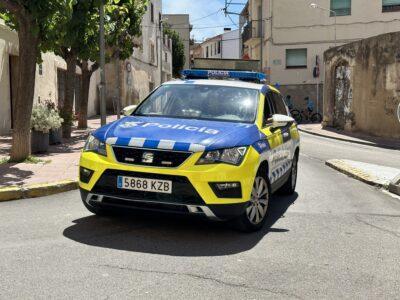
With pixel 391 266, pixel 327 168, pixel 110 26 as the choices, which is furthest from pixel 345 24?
pixel 391 266

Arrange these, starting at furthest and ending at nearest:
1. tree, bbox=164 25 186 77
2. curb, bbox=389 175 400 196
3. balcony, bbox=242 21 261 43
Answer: tree, bbox=164 25 186 77 → balcony, bbox=242 21 261 43 → curb, bbox=389 175 400 196

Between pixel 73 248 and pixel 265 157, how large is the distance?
2.27 meters

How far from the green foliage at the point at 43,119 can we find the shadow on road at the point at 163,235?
602 cm

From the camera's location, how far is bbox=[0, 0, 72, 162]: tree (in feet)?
28.9

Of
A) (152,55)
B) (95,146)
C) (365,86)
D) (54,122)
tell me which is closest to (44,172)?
(54,122)

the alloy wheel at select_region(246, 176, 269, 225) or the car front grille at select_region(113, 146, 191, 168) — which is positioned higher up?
the car front grille at select_region(113, 146, 191, 168)

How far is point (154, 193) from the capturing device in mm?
5066

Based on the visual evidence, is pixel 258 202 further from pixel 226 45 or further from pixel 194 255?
pixel 226 45

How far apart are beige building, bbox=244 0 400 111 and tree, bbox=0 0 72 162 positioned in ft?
84.3

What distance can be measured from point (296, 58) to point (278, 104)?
91.9 ft

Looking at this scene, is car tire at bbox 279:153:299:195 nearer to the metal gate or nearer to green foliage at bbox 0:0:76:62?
green foliage at bbox 0:0:76:62

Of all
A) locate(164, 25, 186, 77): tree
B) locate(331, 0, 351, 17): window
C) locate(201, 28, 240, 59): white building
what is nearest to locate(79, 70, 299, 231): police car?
locate(331, 0, 351, 17): window

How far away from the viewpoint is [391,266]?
4.68 metres

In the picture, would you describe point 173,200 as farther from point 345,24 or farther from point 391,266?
point 345,24
